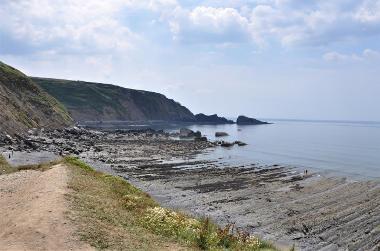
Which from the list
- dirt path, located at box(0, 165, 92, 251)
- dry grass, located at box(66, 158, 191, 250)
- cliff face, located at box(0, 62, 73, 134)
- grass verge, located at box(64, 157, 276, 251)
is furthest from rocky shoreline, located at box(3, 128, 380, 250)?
dirt path, located at box(0, 165, 92, 251)

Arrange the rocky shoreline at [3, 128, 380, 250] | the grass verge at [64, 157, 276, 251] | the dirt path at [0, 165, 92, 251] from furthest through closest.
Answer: the rocky shoreline at [3, 128, 380, 250]
the grass verge at [64, 157, 276, 251]
the dirt path at [0, 165, 92, 251]

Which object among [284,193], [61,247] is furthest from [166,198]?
[61,247]

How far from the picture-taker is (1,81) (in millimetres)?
99875

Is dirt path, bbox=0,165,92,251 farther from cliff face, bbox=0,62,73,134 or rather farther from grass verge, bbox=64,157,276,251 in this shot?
cliff face, bbox=0,62,73,134

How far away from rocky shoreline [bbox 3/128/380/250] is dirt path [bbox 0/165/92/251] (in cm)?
1525

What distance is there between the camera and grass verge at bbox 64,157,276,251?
1653cm

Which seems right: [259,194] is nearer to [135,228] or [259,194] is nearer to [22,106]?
[135,228]

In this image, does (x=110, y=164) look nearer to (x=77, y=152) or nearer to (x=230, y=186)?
(x=77, y=152)

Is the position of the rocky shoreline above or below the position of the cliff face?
below

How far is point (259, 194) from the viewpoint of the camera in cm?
4512

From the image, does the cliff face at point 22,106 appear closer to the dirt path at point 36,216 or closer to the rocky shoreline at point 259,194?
the rocky shoreline at point 259,194

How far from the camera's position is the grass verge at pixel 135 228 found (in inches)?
651

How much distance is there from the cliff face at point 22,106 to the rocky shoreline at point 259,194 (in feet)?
17.8

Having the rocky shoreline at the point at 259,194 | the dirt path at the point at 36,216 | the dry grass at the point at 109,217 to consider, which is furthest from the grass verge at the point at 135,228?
the rocky shoreline at the point at 259,194
